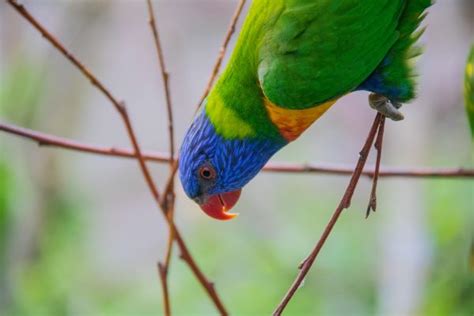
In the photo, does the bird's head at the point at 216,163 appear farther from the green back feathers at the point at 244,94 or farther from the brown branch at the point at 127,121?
→ the brown branch at the point at 127,121

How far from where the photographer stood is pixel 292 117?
1.23 meters

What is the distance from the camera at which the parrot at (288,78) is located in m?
1.10

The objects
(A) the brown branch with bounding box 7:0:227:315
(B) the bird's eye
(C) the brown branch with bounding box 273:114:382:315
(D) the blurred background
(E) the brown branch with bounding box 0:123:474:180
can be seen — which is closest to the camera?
(C) the brown branch with bounding box 273:114:382:315

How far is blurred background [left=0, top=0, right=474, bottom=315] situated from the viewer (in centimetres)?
242

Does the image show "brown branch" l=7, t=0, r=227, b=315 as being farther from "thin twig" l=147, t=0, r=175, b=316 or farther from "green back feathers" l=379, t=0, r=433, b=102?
"green back feathers" l=379, t=0, r=433, b=102

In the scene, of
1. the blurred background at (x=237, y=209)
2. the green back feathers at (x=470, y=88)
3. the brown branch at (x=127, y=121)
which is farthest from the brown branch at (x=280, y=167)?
the blurred background at (x=237, y=209)

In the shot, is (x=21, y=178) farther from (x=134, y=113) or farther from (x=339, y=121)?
(x=339, y=121)

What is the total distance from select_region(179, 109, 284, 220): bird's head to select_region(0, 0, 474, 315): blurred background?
1.06 meters

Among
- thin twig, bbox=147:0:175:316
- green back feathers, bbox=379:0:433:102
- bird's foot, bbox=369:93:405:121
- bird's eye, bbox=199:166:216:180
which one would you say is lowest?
bird's eye, bbox=199:166:216:180

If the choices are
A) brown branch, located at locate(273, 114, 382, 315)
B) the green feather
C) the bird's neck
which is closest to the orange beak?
the bird's neck

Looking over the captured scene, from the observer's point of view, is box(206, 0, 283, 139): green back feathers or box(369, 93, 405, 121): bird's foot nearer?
box(369, 93, 405, 121): bird's foot

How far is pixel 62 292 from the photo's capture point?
2629 millimetres

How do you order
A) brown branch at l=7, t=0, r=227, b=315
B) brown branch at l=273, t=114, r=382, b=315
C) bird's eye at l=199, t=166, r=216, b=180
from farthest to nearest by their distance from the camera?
bird's eye at l=199, t=166, r=216, b=180
brown branch at l=7, t=0, r=227, b=315
brown branch at l=273, t=114, r=382, b=315

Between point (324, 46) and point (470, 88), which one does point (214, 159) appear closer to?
point (324, 46)
